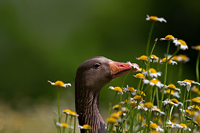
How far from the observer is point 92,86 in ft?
9.11

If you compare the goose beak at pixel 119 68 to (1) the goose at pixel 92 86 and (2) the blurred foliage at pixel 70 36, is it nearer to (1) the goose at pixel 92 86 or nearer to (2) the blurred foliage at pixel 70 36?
(1) the goose at pixel 92 86

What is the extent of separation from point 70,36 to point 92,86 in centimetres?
542

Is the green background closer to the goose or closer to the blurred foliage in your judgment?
the blurred foliage

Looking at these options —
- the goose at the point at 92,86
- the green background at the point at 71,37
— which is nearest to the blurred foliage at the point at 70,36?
the green background at the point at 71,37

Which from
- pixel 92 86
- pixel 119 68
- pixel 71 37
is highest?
pixel 71 37

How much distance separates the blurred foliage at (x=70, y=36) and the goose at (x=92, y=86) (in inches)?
152

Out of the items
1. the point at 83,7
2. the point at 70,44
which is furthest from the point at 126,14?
the point at 70,44

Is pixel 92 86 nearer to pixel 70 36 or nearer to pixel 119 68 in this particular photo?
pixel 119 68

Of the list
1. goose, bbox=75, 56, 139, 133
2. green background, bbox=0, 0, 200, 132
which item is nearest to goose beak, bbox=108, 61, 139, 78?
goose, bbox=75, 56, 139, 133

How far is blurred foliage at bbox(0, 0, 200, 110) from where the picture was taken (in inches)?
288

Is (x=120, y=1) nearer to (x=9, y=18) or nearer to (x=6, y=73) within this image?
(x=9, y=18)

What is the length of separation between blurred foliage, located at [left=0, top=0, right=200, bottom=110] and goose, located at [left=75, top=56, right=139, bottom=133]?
3.85 meters

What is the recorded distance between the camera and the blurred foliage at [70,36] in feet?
24.0

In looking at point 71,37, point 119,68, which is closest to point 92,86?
point 119,68
